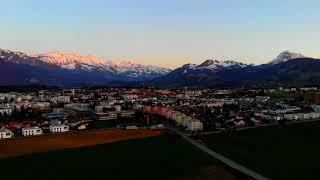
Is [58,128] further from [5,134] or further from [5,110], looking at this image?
[5,110]

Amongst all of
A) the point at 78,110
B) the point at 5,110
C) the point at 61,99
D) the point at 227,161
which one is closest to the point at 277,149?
the point at 227,161

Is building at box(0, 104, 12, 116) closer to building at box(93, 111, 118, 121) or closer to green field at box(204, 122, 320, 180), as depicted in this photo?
building at box(93, 111, 118, 121)

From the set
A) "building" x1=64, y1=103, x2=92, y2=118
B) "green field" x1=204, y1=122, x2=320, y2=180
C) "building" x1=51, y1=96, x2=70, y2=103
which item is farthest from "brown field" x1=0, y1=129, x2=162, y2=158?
"building" x1=51, y1=96, x2=70, y2=103

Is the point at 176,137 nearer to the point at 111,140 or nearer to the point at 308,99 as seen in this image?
the point at 111,140

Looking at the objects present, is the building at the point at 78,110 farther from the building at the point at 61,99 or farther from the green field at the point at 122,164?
the green field at the point at 122,164

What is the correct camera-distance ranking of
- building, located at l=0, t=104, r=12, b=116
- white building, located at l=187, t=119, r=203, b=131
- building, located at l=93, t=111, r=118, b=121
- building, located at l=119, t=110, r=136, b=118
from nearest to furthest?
white building, located at l=187, t=119, r=203, b=131 < building, located at l=93, t=111, r=118, b=121 < building, located at l=119, t=110, r=136, b=118 < building, located at l=0, t=104, r=12, b=116

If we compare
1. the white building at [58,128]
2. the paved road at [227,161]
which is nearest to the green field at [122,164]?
the paved road at [227,161]
